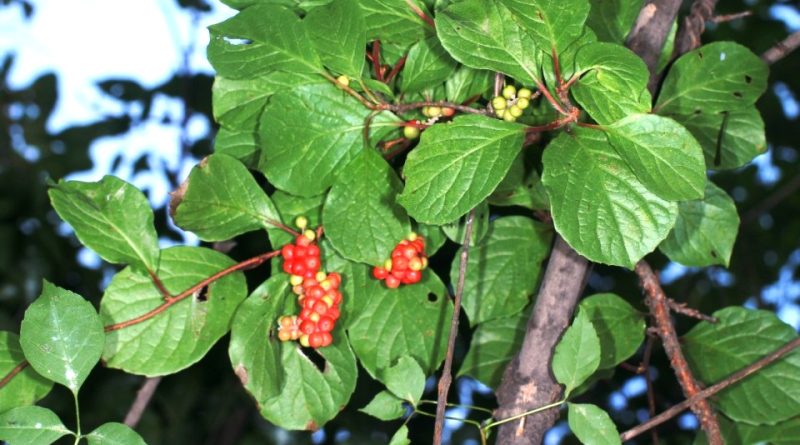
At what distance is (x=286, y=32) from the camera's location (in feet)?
2.91

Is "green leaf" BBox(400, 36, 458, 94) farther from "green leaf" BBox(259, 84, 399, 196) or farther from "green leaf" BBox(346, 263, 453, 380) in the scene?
"green leaf" BBox(346, 263, 453, 380)

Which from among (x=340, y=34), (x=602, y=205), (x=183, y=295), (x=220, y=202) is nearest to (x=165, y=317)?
(x=183, y=295)

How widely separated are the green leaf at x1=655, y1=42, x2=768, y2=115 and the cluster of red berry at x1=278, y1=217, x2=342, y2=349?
42 centimetres

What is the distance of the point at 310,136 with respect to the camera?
3.06 feet

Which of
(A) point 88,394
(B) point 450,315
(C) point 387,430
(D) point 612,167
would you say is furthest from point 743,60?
(A) point 88,394

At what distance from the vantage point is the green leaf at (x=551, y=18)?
0.79 m

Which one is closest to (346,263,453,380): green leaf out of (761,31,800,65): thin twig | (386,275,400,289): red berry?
(386,275,400,289): red berry

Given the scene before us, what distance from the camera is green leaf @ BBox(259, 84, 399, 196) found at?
93cm

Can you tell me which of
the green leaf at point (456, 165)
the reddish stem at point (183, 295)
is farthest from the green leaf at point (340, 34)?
the reddish stem at point (183, 295)

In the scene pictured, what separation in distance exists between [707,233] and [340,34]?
1.67ft

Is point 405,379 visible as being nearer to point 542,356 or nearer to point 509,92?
point 542,356

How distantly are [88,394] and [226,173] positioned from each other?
113 centimetres

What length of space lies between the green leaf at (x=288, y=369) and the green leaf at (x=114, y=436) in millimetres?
A: 153

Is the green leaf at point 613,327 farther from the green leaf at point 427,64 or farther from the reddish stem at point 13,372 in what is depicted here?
the reddish stem at point 13,372
